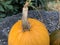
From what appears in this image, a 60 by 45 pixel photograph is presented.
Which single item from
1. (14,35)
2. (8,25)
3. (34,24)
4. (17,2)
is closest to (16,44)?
(14,35)

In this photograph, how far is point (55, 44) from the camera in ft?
5.02

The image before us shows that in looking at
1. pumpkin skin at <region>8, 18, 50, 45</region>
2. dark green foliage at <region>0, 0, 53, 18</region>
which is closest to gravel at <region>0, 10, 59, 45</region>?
dark green foliage at <region>0, 0, 53, 18</region>

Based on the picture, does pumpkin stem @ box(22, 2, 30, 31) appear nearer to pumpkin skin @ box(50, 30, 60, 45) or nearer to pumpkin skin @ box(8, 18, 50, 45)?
pumpkin skin @ box(8, 18, 50, 45)

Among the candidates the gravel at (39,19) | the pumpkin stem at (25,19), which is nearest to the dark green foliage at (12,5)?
the gravel at (39,19)

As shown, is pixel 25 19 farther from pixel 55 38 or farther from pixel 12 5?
pixel 12 5

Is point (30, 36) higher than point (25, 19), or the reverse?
point (25, 19)

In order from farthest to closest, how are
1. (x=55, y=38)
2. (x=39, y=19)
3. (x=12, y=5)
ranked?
1. (x=12, y=5)
2. (x=39, y=19)
3. (x=55, y=38)

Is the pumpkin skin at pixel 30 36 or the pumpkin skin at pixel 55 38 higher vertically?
the pumpkin skin at pixel 30 36

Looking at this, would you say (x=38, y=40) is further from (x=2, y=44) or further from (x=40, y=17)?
(x=40, y=17)

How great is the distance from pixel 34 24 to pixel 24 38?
0.11 meters

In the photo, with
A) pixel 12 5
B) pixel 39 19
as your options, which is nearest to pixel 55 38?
pixel 39 19

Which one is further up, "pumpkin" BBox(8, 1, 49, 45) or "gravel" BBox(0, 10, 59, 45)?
"pumpkin" BBox(8, 1, 49, 45)

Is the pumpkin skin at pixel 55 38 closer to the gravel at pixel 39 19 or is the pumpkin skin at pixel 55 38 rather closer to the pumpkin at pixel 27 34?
the pumpkin at pixel 27 34

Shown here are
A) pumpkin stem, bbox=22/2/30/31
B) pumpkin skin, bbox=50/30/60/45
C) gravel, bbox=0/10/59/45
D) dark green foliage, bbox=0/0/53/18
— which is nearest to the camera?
pumpkin stem, bbox=22/2/30/31
